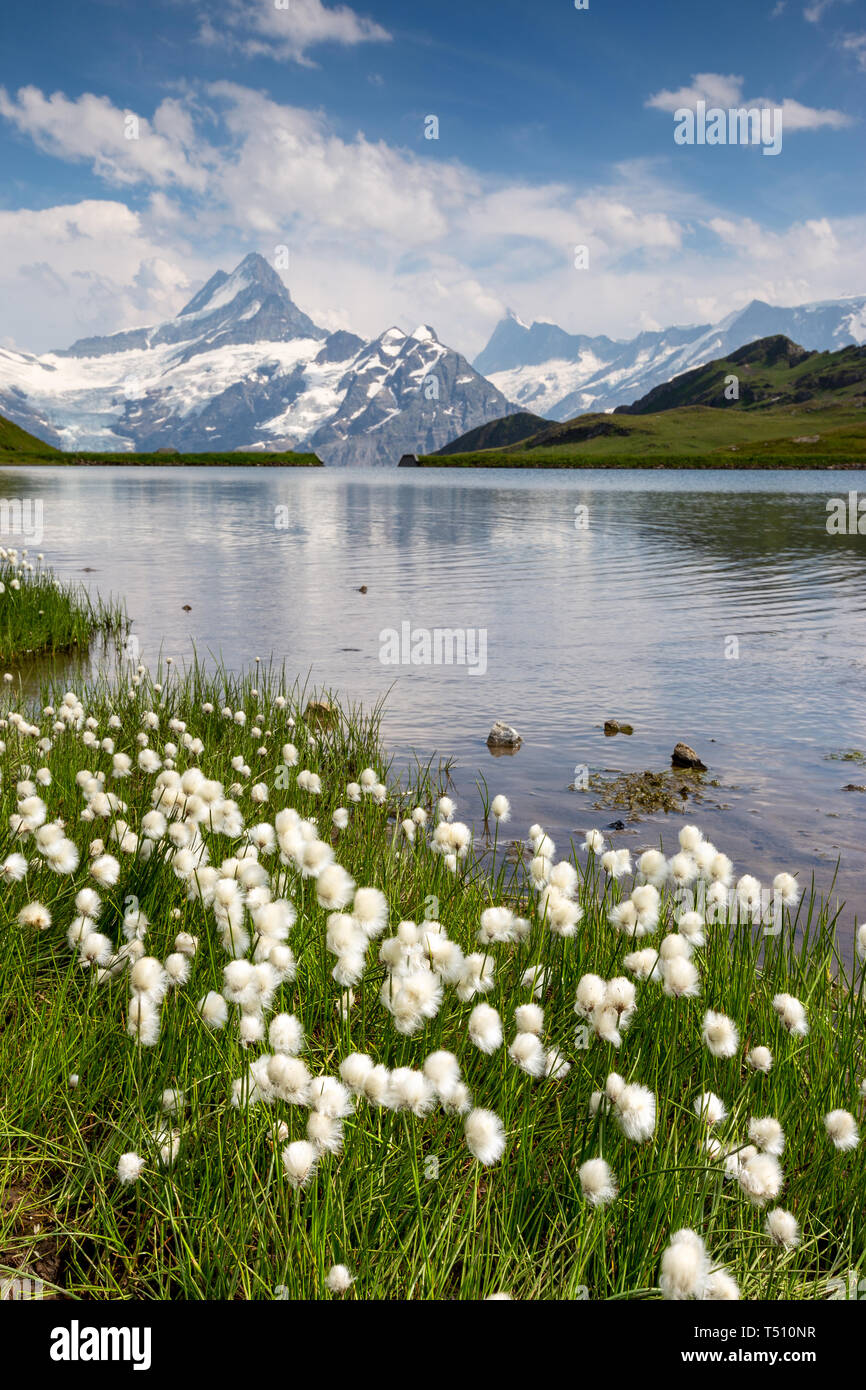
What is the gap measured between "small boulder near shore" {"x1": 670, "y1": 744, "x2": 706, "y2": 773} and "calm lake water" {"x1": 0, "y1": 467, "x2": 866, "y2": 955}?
20cm

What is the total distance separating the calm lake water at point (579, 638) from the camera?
12.2m

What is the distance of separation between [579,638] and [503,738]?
10.6m

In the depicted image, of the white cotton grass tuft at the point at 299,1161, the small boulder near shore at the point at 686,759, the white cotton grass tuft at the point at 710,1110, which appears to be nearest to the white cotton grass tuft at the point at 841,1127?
the white cotton grass tuft at the point at 710,1110

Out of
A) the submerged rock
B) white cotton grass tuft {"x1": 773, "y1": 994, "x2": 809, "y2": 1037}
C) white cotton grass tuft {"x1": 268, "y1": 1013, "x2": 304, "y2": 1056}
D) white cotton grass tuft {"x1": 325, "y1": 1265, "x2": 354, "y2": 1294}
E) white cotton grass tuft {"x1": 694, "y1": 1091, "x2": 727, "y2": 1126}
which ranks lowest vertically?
the submerged rock

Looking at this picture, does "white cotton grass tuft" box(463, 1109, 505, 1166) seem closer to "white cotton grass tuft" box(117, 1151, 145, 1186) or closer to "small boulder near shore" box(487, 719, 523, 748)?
"white cotton grass tuft" box(117, 1151, 145, 1186)

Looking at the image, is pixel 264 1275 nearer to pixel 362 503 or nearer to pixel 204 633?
pixel 204 633

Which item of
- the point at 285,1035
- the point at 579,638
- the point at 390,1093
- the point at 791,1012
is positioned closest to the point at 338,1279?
the point at 390,1093

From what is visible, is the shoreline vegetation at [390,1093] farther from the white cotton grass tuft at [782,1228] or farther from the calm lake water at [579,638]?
the calm lake water at [579,638]

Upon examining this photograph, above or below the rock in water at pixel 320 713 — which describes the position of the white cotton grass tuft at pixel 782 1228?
below

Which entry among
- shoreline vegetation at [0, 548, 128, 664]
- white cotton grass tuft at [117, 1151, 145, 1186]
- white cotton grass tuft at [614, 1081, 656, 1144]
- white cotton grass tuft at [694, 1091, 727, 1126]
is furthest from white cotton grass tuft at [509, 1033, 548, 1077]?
shoreline vegetation at [0, 548, 128, 664]

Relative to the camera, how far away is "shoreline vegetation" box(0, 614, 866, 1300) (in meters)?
3.13

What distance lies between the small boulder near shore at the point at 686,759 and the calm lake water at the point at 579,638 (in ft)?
0.66

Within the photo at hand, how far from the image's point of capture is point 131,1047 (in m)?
4.10
